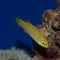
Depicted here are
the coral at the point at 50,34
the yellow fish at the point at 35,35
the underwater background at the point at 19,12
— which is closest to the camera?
the yellow fish at the point at 35,35

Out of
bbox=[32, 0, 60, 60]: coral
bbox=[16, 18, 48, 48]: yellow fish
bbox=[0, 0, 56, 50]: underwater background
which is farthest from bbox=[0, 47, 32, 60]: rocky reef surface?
bbox=[16, 18, 48, 48]: yellow fish

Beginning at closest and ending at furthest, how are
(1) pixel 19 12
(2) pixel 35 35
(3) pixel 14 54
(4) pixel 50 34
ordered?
(2) pixel 35 35
(4) pixel 50 34
(1) pixel 19 12
(3) pixel 14 54

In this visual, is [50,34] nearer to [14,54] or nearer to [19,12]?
[19,12]

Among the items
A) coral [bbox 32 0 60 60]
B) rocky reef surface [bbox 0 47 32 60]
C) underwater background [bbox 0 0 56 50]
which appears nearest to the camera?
coral [bbox 32 0 60 60]

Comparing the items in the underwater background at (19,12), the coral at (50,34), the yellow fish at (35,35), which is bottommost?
the yellow fish at (35,35)

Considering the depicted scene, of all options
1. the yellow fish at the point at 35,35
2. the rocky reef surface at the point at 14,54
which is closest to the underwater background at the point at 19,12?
the rocky reef surface at the point at 14,54

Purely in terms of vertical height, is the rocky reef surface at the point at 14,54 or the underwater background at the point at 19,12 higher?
the underwater background at the point at 19,12

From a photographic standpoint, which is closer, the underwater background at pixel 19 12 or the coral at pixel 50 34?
the coral at pixel 50 34

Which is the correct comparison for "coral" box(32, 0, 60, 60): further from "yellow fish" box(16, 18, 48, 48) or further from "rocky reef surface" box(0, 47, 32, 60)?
"rocky reef surface" box(0, 47, 32, 60)

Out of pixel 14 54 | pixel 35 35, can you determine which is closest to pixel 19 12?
pixel 14 54

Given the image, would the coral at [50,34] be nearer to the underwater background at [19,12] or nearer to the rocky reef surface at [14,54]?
the underwater background at [19,12]

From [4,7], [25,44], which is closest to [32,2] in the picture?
[4,7]
